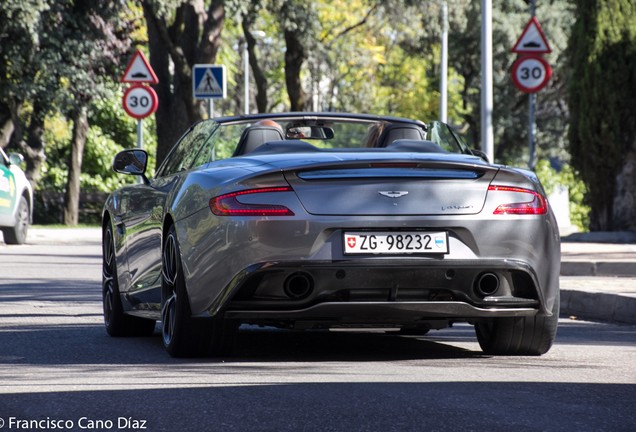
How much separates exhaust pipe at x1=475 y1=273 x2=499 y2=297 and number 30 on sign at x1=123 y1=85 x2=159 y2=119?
11.4 m

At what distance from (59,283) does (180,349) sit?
19.9 ft

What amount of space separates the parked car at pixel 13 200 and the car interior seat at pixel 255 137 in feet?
38.8

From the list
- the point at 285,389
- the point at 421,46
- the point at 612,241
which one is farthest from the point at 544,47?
the point at 421,46

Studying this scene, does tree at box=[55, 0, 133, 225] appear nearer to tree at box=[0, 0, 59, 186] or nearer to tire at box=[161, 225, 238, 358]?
tree at box=[0, 0, 59, 186]

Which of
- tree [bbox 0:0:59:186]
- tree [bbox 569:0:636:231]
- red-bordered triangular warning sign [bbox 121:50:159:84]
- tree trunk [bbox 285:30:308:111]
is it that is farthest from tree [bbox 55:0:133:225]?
tree [bbox 569:0:636:231]

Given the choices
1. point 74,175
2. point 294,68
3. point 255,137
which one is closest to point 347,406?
point 255,137

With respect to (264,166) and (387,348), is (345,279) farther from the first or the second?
(387,348)

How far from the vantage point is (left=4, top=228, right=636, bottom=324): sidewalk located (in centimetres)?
876

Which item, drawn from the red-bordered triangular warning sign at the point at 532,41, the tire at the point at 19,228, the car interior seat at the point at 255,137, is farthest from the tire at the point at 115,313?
the tire at the point at 19,228

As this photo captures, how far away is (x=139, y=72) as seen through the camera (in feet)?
53.6

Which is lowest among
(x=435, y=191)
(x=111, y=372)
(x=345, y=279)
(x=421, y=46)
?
(x=111, y=372)

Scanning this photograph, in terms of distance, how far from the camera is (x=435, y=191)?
Result: 5.33m

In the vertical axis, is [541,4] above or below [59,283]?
above

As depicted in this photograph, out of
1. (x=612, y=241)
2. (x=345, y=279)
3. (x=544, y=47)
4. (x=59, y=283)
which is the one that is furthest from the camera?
(x=612, y=241)
